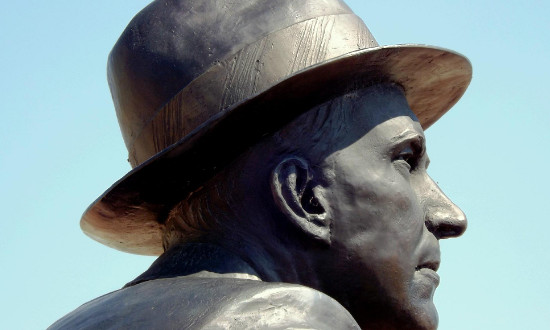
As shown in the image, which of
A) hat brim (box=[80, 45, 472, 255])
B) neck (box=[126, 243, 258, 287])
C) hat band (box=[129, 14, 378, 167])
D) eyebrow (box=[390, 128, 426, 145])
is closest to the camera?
neck (box=[126, 243, 258, 287])

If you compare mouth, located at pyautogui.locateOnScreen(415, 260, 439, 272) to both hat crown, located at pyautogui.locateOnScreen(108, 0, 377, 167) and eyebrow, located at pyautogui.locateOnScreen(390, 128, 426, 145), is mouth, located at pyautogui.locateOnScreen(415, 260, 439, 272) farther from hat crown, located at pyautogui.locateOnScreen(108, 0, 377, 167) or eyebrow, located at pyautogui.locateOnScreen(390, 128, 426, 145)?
hat crown, located at pyautogui.locateOnScreen(108, 0, 377, 167)

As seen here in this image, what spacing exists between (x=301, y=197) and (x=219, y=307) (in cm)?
95

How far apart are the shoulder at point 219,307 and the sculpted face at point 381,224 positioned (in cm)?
60

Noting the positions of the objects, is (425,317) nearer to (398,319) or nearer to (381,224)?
(398,319)

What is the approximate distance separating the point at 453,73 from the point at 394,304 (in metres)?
1.46

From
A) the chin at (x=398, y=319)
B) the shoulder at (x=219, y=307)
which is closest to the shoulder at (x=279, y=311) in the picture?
the shoulder at (x=219, y=307)

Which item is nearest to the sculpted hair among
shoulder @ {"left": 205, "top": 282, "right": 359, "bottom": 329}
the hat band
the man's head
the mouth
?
the man's head

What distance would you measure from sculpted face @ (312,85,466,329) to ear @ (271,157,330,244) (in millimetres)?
43

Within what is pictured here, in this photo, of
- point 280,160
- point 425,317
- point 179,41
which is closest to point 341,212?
point 280,160

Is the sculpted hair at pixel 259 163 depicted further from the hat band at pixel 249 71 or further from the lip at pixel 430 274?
the lip at pixel 430 274

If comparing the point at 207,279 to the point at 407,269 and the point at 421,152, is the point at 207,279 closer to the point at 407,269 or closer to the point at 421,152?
the point at 407,269

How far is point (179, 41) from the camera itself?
6.19 meters

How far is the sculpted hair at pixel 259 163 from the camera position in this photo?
19.4 feet

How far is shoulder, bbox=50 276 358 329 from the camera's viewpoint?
5.02m
